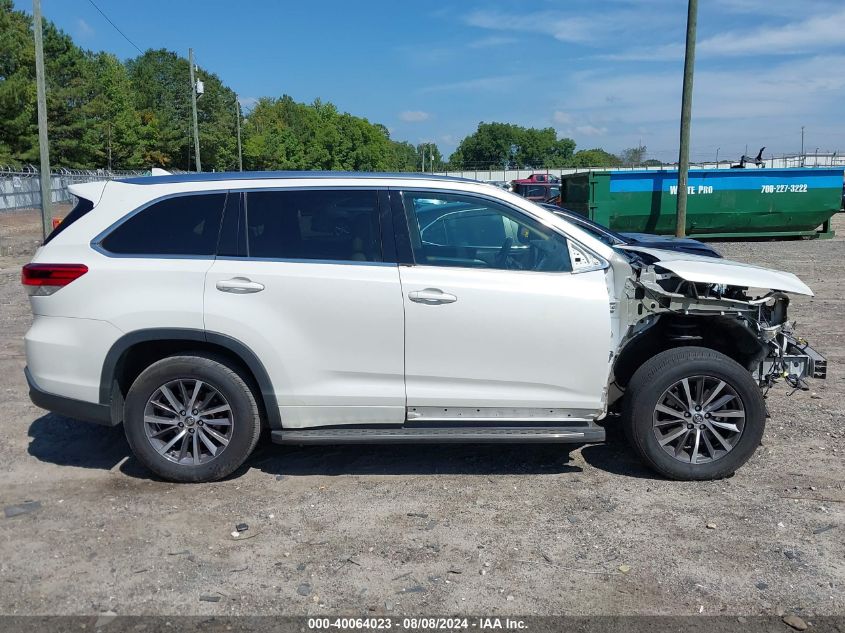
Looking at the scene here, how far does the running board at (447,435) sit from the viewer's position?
474 centimetres

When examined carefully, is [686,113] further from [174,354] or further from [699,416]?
[174,354]

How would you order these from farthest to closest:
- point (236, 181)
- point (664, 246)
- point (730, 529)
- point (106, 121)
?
point (106, 121) < point (664, 246) < point (236, 181) < point (730, 529)

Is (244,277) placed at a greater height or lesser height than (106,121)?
lesser

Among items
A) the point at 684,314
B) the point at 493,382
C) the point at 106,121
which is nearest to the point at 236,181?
the point at 493,382

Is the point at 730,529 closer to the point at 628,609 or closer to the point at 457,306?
the point at 628,609

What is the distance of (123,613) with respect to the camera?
11.7 ft

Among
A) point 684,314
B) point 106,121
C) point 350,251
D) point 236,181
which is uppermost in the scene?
point 106,121

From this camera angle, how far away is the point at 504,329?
4715 millimetres

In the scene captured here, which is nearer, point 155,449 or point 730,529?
point 730,529

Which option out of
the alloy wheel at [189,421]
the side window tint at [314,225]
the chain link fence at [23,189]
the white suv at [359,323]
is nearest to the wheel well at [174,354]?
the white suv at [359,323]

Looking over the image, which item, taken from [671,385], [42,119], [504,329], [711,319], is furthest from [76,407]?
[42,119]

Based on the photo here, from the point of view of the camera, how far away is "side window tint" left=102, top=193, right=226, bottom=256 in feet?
16.1

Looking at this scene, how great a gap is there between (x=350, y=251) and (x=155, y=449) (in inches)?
68.5

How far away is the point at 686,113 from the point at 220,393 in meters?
15.8
